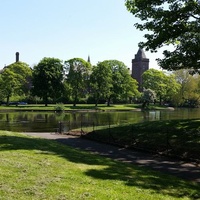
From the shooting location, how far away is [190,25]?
20344 millimetres

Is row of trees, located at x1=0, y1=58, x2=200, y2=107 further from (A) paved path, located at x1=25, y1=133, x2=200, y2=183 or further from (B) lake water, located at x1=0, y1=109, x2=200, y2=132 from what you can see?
(A) paved path, located at x1=25, y1=133, x2=200, y2=183

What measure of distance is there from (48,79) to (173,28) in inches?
2775

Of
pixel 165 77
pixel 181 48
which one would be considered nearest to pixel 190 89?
pixel 165 77

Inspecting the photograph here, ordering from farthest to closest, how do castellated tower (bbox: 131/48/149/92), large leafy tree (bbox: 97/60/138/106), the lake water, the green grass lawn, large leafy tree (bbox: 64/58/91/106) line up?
castellated tower (bbox: 131/48/149/92) < large leafy tree (bbox: 97/60/138/106) < large leafy tree (bbox: 64/58/91/106) < the lake water < the green grass lawn

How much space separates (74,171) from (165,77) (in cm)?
10665

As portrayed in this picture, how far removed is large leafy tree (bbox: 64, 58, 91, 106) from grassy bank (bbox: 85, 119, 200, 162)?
6588 centimetres

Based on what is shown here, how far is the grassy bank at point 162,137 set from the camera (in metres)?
18.6

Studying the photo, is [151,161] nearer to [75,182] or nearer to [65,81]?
[75,182]

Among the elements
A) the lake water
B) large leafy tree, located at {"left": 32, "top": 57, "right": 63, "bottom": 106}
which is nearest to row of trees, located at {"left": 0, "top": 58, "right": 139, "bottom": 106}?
large leafy tree, located at {"left": 32, "top": 57, "right": 63, "bottom": 106}

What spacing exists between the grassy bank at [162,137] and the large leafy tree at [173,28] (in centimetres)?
457

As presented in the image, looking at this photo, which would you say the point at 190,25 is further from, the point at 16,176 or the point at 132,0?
the point at 16,176

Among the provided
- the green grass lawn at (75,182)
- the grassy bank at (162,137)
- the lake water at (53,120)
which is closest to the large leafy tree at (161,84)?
the lake water at (53,120)

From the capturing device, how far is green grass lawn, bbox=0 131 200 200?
785 centimetres

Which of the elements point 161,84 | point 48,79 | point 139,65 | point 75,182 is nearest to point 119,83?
point 161,84
